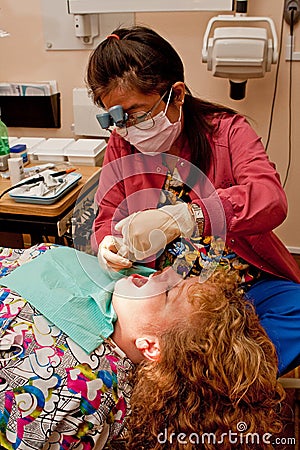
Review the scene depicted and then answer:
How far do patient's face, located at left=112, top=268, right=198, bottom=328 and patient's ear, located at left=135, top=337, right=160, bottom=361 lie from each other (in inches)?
1.5

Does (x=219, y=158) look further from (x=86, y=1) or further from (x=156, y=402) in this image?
(x=86, y=1)

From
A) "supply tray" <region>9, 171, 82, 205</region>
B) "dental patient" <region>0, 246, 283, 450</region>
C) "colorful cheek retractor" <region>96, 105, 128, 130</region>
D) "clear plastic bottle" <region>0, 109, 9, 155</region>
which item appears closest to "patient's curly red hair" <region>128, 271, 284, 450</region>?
"dental patient" <region>0, 246, 283, 450</region>

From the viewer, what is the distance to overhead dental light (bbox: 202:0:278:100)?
205cm

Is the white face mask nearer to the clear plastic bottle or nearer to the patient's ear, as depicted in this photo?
the patient's ear

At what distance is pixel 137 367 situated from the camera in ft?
3.75

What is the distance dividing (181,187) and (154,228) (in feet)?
1.02

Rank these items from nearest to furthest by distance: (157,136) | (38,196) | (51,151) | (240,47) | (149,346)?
1. (149,346)
2. (157,136)
3. (38,196)
4. (240,47)
5. (51,151)

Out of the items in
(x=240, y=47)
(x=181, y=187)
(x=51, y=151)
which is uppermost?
(x=240, y=47)

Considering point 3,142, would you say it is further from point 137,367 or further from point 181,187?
point 137,367

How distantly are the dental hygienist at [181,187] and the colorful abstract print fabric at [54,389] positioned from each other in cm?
23

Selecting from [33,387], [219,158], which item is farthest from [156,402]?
[219,158]

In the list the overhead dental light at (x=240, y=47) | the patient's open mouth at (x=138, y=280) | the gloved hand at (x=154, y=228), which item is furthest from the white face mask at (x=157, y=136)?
the overhead dental light at (x=240, y=47)

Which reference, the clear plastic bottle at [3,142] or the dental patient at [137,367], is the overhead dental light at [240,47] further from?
the dental patient at [137,367]

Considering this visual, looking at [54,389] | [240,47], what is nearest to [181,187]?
[54,389]
